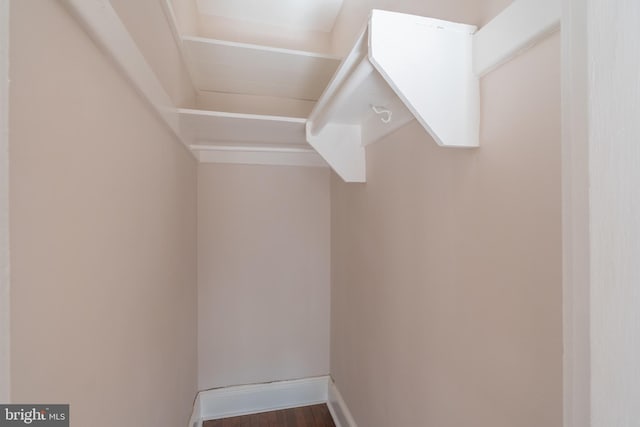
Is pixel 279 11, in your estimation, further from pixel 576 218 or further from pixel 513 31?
pixel 576 218

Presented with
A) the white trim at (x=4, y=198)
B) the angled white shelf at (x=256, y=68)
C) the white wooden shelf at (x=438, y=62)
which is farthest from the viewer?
the angled white shelf at (x=256, y=68)

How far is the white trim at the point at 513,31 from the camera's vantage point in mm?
519

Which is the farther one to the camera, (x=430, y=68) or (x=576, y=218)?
(x=430, y=68)

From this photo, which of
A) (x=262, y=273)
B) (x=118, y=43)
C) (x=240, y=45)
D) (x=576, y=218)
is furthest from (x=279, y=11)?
(x=576, y=218)

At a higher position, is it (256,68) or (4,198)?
(256,68)

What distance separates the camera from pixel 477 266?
28.2 inches

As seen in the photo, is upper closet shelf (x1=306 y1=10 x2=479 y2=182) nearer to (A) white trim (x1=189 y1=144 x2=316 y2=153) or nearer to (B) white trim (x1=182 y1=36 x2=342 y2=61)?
(B) white trim (x1=182 y1=36 x2=342 y2=61)

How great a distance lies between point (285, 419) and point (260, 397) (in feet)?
0.75

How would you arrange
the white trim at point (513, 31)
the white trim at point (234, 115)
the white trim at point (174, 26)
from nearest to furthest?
the white trim at point (513, 31) → the white trim at point (174, 26) → the white trim at point (234, 115)

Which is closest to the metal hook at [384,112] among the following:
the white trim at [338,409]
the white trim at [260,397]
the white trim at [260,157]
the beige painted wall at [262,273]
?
the white trim at [260,157]

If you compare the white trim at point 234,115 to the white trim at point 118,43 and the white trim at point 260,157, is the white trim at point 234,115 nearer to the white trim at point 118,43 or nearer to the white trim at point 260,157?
the white trim at point 118,43

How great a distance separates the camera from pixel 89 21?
530 millimetres

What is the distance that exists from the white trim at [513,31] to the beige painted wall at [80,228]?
33.2 inches

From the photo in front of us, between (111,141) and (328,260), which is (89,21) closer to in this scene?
(111,141)
